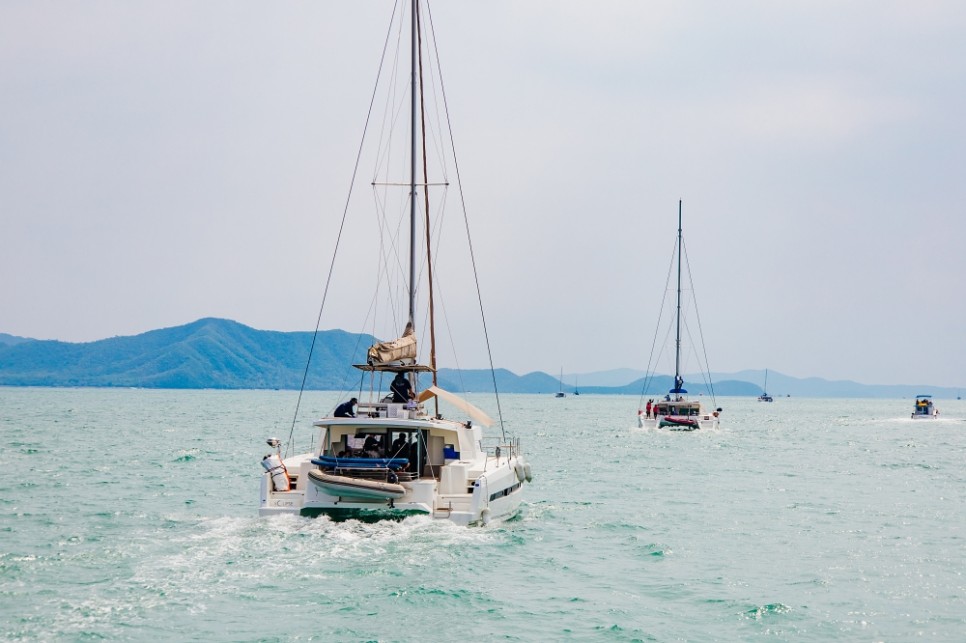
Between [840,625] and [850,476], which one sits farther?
[850,476]

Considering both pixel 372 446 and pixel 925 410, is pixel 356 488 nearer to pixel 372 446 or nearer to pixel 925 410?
pixel 372 446

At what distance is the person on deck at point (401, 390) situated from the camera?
83.1 feet

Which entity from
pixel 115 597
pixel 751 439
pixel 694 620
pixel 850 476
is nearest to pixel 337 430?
pixel 115 597

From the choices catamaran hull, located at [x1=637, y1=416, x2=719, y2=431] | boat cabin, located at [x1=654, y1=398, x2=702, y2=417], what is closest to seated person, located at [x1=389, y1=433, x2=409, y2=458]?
catamaran hull, located at [x1=637, y1=416, x2=719, y2=431]

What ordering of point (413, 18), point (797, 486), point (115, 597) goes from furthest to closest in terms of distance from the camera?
point (797, 486) → point (413, 18) → point (115, 597)

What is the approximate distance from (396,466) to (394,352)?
4120 millimetres

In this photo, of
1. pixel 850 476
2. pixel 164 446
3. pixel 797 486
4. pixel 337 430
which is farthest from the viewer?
pixel 164 446

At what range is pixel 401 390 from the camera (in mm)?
25422

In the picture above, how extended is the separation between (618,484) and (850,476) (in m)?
11.8

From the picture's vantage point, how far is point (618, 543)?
2408cm

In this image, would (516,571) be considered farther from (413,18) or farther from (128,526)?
(413,18)

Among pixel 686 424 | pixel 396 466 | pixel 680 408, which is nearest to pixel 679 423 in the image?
pixel 686 424

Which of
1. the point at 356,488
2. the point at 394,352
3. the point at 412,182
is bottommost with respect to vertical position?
the point at 356,488

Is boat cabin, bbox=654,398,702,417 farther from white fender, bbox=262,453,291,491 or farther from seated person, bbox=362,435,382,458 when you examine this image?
white fender, bbox=262,453,291,491
